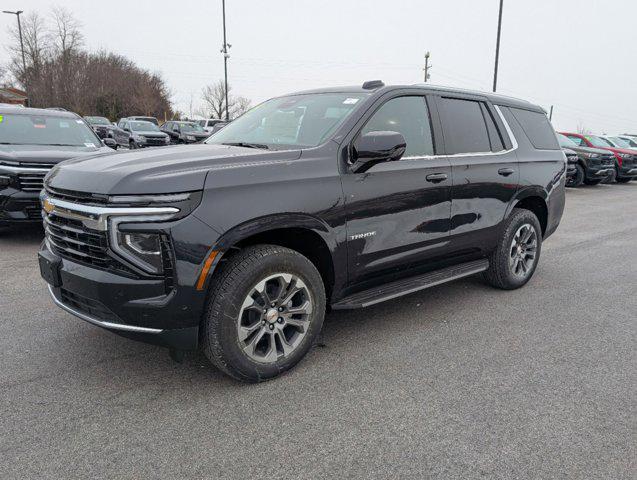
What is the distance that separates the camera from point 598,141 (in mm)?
18641

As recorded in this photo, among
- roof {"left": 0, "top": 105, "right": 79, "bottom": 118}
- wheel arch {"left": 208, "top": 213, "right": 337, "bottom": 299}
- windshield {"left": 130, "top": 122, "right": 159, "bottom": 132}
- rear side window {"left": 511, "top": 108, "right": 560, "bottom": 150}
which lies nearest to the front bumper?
wheel arch {"left": 208, "top": 213, "right": 337, "bottom": 299}

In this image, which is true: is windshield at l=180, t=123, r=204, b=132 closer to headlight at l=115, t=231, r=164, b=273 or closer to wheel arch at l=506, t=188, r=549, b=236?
wheel arch at l=506, t=188, r=549, b=236

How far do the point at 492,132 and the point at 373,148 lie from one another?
6.51 feet

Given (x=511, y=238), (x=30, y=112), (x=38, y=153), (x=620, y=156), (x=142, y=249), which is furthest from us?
(x=620, y=156)

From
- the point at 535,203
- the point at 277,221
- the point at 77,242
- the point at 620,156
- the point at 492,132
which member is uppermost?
the point at 492,132

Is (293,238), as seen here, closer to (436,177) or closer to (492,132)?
(436,177)

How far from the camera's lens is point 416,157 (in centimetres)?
383

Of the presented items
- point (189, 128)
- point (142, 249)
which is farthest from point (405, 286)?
point (189, 128)

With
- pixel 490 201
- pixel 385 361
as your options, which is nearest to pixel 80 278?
pixel 385 361

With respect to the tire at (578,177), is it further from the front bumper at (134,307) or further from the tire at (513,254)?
the front bumper at (134,307)

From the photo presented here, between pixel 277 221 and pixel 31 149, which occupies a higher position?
pixel 31 149

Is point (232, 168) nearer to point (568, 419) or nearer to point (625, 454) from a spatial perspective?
point (568, 419)

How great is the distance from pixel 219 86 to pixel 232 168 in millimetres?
66955

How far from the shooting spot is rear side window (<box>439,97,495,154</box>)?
4.17 m
